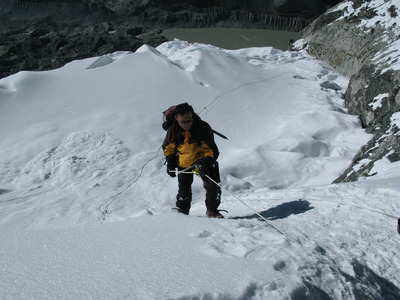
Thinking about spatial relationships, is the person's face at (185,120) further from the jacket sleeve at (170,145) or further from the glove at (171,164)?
the glove at (171,164)

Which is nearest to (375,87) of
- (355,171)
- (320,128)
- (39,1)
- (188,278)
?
(320,128)

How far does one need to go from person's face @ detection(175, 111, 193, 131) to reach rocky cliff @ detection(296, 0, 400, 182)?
199 cm

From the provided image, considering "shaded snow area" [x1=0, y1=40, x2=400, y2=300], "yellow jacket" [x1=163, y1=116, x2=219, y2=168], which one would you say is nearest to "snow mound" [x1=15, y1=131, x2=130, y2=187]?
"shaded snow area" [x1=0, y1=40, x2=400, y2=300]

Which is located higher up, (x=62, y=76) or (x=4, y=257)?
(x=4, y=257)

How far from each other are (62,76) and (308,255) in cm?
680

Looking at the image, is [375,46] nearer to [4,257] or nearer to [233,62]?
[233,62]

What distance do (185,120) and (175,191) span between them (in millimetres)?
1780

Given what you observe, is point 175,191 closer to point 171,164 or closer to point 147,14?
point 171,164

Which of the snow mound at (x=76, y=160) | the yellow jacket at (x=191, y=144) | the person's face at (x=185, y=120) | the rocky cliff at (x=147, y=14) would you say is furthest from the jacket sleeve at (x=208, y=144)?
the rocky cliff at (x=147, y=14)

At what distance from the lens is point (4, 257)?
1838mm

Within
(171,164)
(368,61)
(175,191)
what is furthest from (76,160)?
(368,61)

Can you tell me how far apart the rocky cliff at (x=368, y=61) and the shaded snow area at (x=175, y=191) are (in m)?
0.33

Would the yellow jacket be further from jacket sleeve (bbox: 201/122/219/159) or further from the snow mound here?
the snow mound

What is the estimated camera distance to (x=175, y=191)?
4453 millimetres
